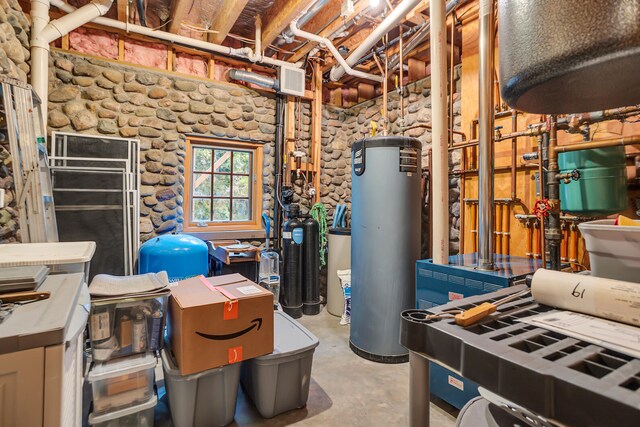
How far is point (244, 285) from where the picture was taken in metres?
1.97

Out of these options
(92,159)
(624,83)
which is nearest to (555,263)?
(624,83)

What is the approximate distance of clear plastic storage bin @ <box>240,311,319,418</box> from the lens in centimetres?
180

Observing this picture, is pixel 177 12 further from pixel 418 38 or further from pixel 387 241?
pixel 387 241

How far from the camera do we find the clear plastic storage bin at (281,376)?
71.1 inches

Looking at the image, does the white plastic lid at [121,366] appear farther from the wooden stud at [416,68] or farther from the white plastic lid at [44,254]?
the wooden stud at [416,68]

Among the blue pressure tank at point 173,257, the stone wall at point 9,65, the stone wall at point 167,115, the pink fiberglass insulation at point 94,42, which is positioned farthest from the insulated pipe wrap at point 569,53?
the pink fiberglass insulation at point 94,42

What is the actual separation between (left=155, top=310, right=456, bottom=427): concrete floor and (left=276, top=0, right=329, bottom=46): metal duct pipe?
290cm

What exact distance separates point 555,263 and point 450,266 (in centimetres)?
50

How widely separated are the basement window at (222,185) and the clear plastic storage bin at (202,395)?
2.03 metres

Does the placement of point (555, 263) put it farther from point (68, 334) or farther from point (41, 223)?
point (41, 223)

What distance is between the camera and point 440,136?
197 cm

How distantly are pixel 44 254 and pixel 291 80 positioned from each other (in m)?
3.01

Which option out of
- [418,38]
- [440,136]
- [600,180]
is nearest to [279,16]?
[418,38]

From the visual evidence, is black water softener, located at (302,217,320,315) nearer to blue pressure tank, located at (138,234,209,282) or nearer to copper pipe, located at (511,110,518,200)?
blue pressure tank, located at (138,234,209,282)
